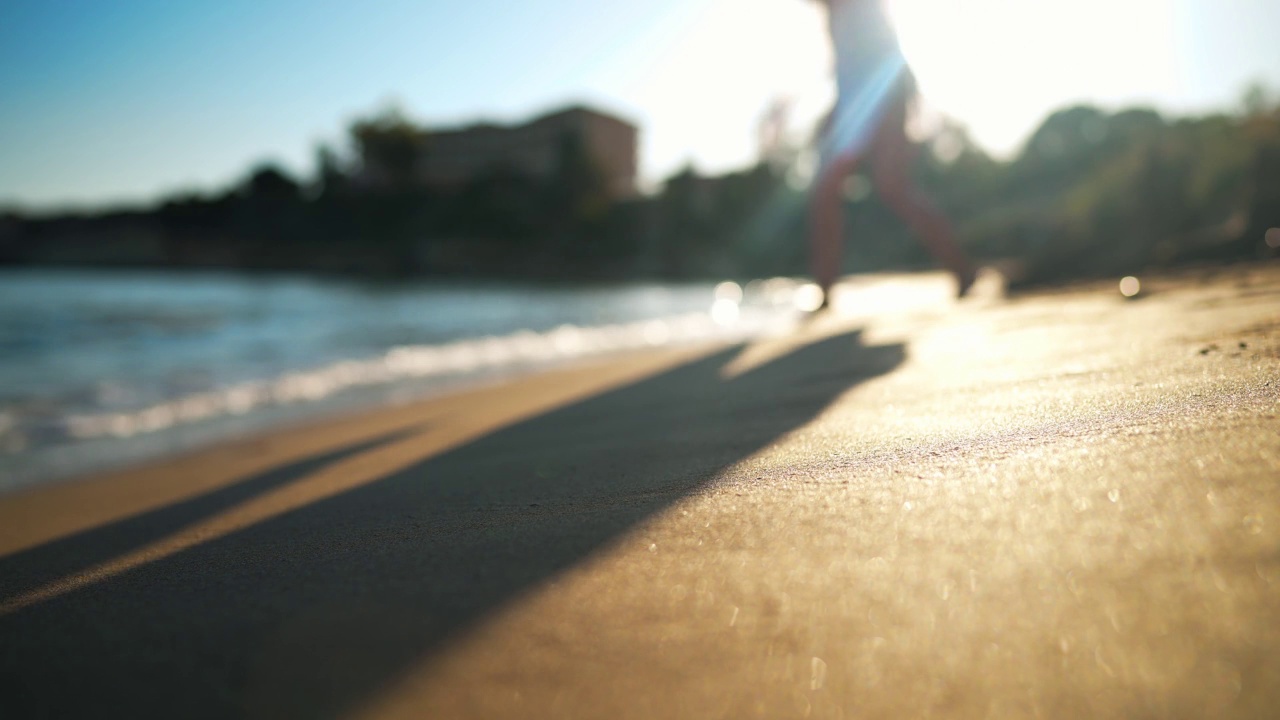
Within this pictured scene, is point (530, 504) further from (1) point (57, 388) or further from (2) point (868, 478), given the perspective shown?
(1) point (57, 388)

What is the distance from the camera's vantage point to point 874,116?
416 cm

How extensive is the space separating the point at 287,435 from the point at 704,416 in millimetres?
2219

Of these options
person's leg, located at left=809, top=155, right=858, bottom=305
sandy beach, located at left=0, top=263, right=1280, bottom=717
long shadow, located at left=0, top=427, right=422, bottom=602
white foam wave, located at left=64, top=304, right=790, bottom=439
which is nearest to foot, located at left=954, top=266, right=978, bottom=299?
person's leg, located at left=809, top=155, right=858, bottom=305

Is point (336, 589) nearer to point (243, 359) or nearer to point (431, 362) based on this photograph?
point (431, 362)

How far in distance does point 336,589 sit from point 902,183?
4307 millimetres

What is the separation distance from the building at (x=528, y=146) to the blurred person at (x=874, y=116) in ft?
145

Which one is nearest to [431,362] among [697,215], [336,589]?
[336,589]

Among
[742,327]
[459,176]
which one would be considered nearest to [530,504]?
[742,327]

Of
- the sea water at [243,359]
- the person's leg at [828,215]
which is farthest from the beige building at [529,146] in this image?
the person's leg at [828,215]

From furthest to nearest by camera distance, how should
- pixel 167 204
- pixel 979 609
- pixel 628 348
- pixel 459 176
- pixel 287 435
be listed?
pixel 459 176 < pixel 167 204 < pixel 628 348 < pixel 287 435 < pixel 979 609

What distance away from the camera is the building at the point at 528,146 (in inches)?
1955

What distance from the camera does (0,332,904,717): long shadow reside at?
0.53 metres

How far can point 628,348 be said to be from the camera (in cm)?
561

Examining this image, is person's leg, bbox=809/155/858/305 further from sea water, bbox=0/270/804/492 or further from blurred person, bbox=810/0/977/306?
sea water, bbox=0/270/804/492
